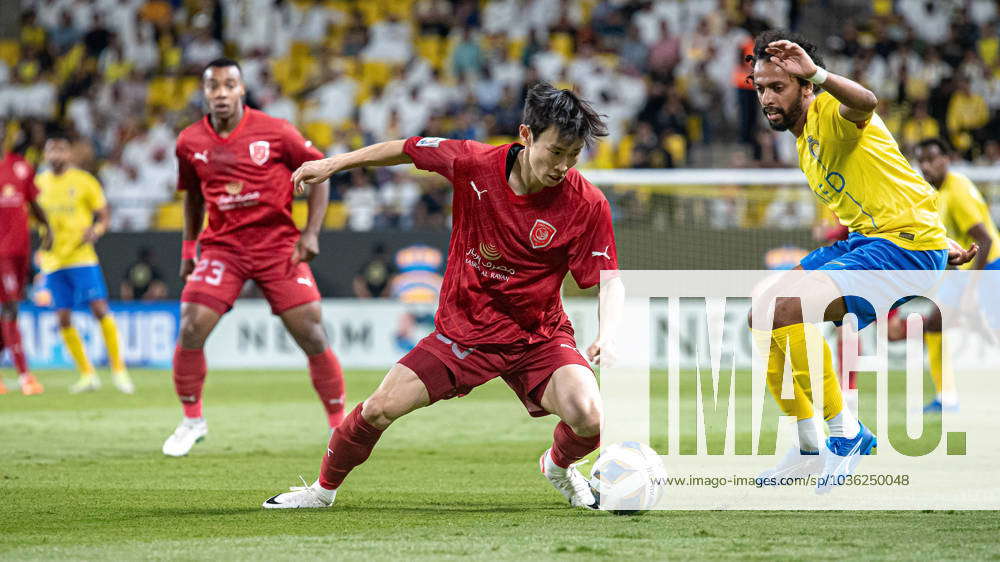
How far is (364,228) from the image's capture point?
16719mm

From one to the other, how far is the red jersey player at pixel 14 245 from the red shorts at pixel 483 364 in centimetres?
878

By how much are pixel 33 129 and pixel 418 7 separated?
6535 mm

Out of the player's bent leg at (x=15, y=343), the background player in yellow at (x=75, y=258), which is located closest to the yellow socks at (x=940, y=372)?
the background player in yellow at (x=75, y=258)

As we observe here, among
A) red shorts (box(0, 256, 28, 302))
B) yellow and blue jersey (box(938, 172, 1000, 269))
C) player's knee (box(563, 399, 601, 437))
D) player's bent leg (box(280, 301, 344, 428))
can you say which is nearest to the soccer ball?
player's knee (box(563, 399, 601, 437))

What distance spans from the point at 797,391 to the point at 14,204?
32.9 feet

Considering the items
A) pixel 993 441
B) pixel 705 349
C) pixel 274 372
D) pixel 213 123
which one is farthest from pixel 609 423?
pixel 274 372

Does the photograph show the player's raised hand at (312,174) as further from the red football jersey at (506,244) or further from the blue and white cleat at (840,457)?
the blue and white cleat at (840,457)

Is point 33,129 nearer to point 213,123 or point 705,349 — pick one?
point 705,349

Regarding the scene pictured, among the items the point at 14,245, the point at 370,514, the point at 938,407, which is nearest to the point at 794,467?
the point at 370,514

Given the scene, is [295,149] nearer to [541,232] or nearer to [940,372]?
[541,232]

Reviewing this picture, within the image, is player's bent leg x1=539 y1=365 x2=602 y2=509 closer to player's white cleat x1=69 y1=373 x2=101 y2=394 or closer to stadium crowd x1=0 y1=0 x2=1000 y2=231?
player's white cleat x1=69 y1=373 x2=101 y2=394

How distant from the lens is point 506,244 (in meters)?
5.55

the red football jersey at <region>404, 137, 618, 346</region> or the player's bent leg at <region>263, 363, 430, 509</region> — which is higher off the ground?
the red football jersey at <region>404, 137, 618, 346</region>

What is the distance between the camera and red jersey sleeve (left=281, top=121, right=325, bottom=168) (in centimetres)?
821
